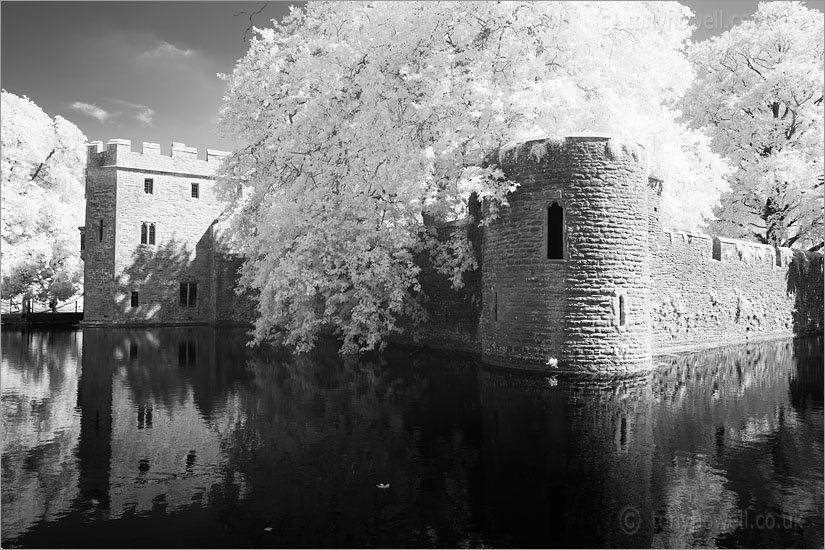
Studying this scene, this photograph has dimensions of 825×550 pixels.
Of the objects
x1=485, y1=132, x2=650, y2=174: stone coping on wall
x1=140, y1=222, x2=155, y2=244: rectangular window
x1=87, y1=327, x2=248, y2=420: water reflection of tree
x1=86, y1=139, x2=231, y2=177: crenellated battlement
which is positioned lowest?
x1=87, y1=327, x2=248, y2=420: water reflection of tree

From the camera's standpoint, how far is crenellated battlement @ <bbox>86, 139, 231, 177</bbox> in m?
32.2

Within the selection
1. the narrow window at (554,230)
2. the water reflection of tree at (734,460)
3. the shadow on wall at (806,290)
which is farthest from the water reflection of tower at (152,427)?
the shadow on wall at (806,290)

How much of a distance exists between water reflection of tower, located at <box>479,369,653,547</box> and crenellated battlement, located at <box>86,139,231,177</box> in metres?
24.6

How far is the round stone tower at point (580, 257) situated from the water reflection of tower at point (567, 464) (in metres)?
2.24

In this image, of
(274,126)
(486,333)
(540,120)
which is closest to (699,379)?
(486,333)

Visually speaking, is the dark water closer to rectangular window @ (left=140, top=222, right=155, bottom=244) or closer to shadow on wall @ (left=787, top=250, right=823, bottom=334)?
shadow on wall @ (left=787, top=250, right=823, bottom=334)

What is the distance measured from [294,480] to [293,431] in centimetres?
218

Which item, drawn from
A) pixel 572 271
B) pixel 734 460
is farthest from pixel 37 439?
pixel 572 271

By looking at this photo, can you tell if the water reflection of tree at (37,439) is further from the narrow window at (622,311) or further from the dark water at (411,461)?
the narrow window at (622,311)

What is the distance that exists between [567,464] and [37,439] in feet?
21.5

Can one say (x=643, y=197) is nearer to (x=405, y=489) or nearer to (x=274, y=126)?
(x=405, y=489)

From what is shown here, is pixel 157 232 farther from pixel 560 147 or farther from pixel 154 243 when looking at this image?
pixel 560 147

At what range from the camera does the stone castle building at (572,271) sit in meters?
14.2

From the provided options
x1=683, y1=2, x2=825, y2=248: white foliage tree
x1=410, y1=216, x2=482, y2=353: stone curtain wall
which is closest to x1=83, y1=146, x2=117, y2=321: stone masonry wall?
x1=410, y1=216, x2=482, y2=353: stone curtain wall
